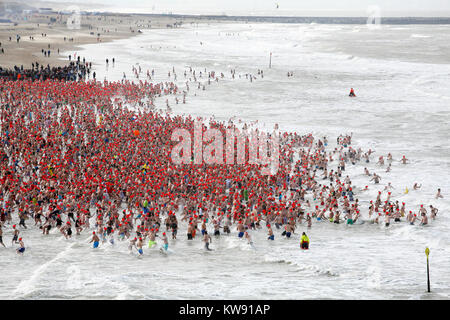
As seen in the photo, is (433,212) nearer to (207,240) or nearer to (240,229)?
(240,229)

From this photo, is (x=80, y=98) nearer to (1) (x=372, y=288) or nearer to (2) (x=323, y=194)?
(2) (x=323, y=194)

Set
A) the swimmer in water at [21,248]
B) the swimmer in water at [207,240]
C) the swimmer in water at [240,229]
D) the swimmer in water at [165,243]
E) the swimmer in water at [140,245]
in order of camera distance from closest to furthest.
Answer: the swimmer in water at [21,248], the swimmer in water at [140,245], the swimmer in water at [165,243], the swimmer in water at [207,240], the swimmer in water at [240,229]

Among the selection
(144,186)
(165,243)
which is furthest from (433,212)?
(144,186)

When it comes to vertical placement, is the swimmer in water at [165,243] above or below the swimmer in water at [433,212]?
below

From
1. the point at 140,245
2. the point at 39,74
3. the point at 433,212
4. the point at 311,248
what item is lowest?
the point at 311,248

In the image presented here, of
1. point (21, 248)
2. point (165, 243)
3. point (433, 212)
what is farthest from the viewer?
point (433, 212)

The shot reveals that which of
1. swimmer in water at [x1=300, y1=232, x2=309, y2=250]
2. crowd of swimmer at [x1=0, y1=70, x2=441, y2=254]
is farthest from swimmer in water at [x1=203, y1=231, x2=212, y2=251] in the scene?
swimmer in water at [x1=300, y1=232, x2=309, y2=250]

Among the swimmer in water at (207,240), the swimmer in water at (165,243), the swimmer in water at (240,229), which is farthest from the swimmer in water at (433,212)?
the swimmer in water at (165,243)

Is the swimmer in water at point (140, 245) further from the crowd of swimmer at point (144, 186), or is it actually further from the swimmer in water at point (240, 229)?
the swimmer in water at point (240, 229)

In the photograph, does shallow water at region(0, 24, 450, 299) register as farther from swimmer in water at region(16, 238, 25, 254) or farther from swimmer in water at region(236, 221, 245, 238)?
swimmer in water at region(236, 221, 245, 238)
